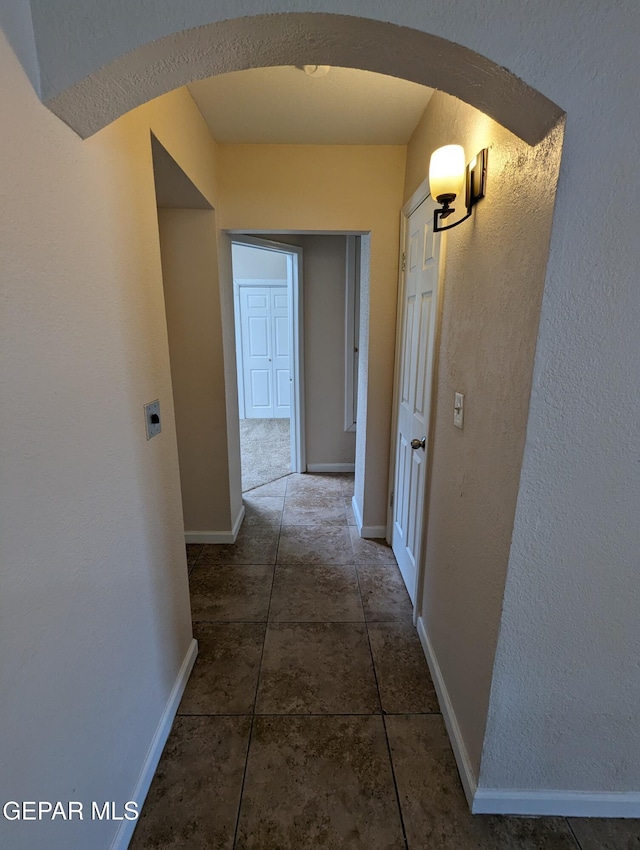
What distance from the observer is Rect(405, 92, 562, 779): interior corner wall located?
939 millimetres

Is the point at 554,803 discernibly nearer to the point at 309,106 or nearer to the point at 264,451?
the point at 309,106

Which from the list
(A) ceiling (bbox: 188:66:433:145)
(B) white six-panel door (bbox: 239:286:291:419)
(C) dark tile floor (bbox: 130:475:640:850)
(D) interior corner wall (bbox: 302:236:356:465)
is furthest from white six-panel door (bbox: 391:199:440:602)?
(B) white six-panel door (bbox: 239:286:291:419)

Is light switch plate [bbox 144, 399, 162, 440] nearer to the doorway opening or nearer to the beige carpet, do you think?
the beige carpet

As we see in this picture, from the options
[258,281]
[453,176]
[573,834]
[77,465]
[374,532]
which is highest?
[258,281]

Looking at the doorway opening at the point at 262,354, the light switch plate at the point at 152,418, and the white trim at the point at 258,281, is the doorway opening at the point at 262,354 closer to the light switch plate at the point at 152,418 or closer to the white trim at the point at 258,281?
the white trim at the point at 258,281

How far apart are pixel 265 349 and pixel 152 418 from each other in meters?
4.63

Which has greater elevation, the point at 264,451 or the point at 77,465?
the point at 77,465

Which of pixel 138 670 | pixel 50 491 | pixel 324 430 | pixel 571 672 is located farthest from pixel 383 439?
pixel 50 491

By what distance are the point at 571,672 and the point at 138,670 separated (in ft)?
4.22

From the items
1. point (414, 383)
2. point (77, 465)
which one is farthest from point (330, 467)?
point (77, 465)

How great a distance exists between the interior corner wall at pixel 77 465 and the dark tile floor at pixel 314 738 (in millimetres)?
209

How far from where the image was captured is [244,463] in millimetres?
4250

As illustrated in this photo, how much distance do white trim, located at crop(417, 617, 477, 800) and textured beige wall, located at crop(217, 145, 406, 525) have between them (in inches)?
70.2

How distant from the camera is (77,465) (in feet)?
3.00
